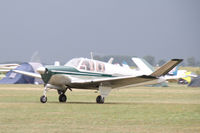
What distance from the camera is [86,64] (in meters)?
24.5

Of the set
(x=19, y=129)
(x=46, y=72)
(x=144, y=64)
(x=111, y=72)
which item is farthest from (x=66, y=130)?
(x=144, y=64)

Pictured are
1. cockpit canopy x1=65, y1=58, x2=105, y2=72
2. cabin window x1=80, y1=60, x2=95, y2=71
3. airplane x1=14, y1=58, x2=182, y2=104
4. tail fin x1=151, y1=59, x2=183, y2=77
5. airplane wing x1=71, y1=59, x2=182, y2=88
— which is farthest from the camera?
cabin window x1=80, y1=60, x2=95, y2=71

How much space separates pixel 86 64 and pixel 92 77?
0.68 meters

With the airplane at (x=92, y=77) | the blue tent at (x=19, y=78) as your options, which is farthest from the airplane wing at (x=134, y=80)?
the blue tent at (x=19, y=78)

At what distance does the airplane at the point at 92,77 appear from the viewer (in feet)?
76.6

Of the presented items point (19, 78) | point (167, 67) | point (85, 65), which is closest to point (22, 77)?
point (19, 78)

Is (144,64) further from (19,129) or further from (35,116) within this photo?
(19,129)

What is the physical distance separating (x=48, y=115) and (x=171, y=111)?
4.74m

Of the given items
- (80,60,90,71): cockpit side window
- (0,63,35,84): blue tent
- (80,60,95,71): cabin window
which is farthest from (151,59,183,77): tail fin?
(0,63,35,84): blue tent

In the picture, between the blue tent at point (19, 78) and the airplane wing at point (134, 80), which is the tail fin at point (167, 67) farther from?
the blue tent at point (19, 78)

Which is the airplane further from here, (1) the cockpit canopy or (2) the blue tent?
(2) the blue tent

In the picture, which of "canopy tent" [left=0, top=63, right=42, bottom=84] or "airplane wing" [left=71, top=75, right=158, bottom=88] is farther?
"canopy tent" [left=0, top=63, right=42, bottom=84]

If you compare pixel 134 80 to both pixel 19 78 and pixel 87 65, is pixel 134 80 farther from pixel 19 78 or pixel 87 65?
pixel 19 78

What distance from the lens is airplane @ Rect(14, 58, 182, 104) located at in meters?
23.4
